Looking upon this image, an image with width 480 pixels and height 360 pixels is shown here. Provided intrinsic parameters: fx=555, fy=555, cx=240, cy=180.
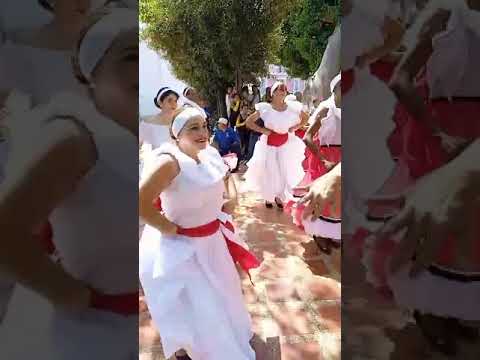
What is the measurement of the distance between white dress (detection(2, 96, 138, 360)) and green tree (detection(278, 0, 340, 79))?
41.6 ft

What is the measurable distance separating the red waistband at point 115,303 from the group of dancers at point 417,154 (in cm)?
62

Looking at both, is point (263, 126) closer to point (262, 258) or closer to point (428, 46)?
point (262, 258)

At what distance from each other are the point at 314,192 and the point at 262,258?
2925mm

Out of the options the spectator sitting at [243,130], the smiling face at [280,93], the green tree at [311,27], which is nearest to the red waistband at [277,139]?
the smiling face at [280,93]

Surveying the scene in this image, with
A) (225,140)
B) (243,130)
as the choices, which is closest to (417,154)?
(225,140)

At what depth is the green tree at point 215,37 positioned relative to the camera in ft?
41.8

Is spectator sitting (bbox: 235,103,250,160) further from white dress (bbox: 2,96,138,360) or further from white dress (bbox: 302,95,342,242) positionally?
white dress (bbox: 2,96,138,360)

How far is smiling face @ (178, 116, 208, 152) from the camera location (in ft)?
9.11

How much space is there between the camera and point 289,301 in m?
3.82

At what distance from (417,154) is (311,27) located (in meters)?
13.9

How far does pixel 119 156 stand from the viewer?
1.45 metres

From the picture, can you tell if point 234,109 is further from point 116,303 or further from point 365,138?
point 116,303

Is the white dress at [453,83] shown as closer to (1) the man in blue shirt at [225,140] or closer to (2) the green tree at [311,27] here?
(1) the man in blue shirt at [225,140]

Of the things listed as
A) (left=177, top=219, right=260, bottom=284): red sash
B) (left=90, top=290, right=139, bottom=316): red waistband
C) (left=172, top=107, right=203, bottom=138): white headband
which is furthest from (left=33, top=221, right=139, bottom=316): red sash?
(left=172, top=107, right=203, bottom=138): white headband
